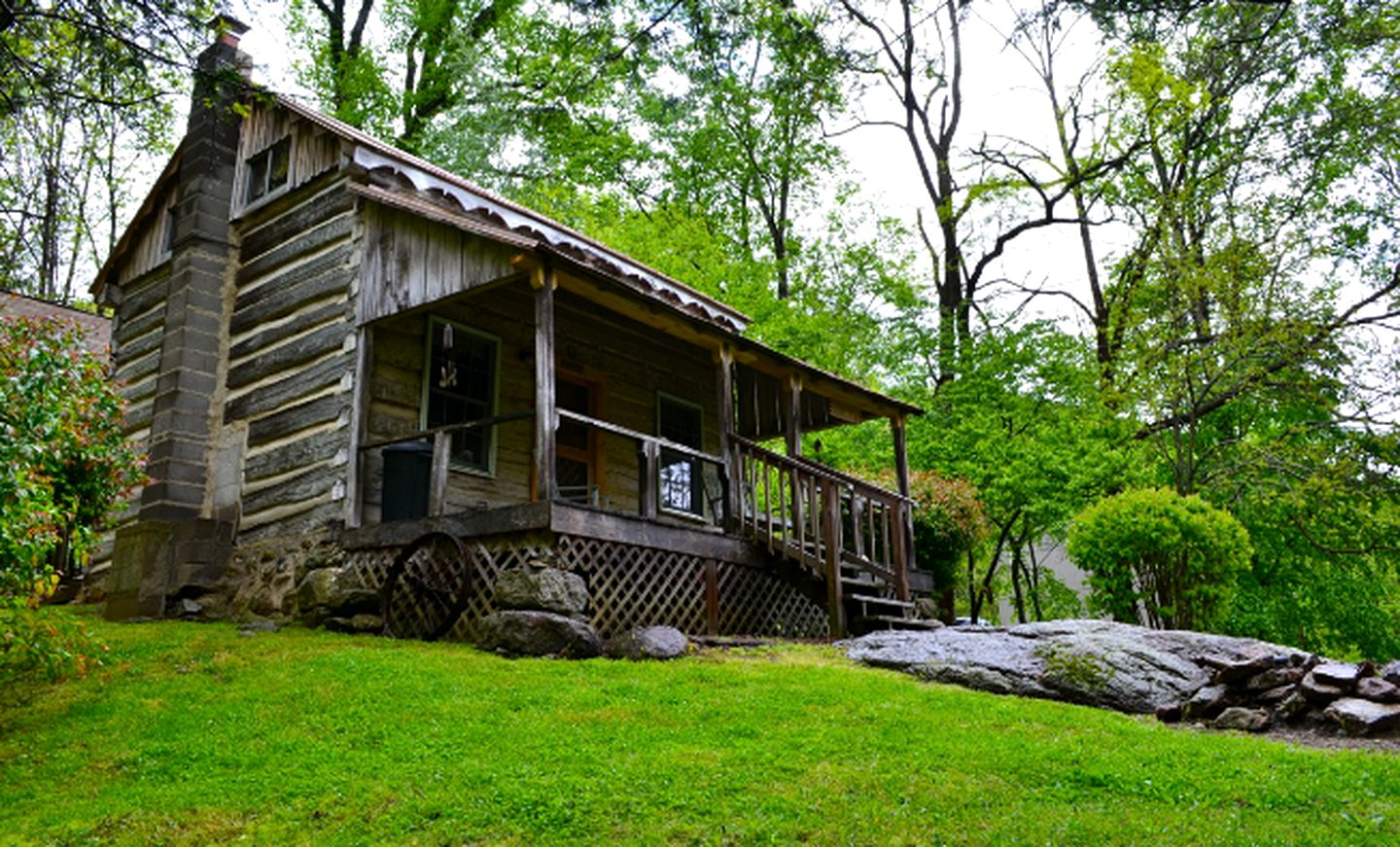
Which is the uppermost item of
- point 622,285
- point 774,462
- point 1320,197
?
point 1320,197

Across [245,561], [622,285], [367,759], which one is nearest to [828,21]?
[622,285]

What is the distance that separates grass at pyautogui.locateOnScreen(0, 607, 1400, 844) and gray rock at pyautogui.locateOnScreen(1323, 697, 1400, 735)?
2.96 ft

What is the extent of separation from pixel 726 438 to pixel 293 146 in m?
6.52

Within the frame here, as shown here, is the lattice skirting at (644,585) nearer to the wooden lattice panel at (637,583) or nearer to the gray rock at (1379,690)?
the wooden lattice panel at (637,583)

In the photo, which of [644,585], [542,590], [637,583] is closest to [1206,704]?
[637,583]

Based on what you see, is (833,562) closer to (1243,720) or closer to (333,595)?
(1243,720)

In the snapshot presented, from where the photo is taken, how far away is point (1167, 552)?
12.1 meters

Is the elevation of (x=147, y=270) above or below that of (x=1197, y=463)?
above

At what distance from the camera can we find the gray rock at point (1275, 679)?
317 inches

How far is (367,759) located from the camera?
19.3 feet

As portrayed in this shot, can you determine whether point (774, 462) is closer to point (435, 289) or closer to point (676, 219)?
point (435, 289)

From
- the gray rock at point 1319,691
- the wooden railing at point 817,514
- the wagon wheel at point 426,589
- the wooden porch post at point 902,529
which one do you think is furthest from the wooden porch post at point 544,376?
the gray rock at point 1319,691

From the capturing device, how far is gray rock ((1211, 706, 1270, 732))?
7.61 metres

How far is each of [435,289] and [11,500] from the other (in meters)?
5.14
